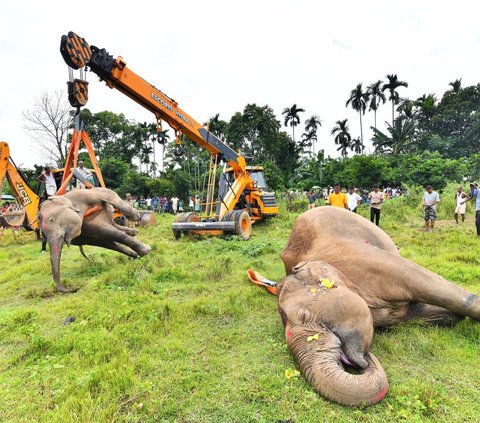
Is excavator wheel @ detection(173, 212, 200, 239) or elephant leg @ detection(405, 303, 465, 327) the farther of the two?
excavator wheel @ detection(173, 212, 200, 239)

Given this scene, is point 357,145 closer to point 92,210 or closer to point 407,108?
point 407,108

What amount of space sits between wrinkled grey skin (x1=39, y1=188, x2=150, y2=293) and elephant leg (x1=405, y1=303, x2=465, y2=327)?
4707 millimetres

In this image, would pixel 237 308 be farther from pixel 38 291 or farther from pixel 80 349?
pixel 38 291

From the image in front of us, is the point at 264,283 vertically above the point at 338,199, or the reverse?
the point at 338,199

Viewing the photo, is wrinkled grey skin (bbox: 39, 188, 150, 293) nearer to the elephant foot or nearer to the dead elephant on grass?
the elephant foot

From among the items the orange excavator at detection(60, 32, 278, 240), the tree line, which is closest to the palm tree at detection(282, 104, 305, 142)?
the tree line

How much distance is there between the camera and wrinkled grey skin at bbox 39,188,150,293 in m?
5.33

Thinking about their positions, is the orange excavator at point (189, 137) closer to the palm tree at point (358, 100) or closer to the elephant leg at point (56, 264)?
the elephant leg at point (56, 264)

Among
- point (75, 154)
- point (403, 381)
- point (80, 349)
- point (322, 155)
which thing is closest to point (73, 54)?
point (75, 154)

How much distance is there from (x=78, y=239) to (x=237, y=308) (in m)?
3.81

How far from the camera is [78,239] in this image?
628 cm

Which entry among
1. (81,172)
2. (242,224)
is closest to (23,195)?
(81,172)

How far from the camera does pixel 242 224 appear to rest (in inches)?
393

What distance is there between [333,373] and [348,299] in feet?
1.99
